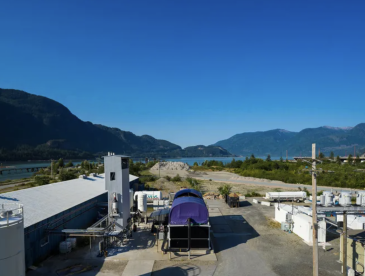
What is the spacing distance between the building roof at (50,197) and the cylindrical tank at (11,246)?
6288 millimetres

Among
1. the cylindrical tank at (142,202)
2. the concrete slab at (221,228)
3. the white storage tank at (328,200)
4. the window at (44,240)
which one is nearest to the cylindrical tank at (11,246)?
the window at (44,240)

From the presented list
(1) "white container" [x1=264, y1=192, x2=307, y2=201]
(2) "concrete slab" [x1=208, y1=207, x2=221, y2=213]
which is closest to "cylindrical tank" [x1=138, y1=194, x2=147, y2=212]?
(2) "concrete slab" [x1=208, y1=207, x2=221, y2=213]

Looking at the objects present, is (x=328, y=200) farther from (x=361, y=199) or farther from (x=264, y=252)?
(x=264, y=252)

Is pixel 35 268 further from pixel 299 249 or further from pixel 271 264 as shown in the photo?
pixel 299 249

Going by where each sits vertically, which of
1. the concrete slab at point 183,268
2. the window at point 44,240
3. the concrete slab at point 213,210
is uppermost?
the window at point 44,240

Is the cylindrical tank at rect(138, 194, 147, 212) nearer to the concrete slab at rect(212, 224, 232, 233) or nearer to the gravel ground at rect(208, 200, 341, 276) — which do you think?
the concrete slab at rect(212, 224, 232, 233)

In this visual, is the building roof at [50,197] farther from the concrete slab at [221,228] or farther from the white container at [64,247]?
the concrete slab at [221,228]

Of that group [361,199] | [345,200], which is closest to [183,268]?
[345,200]

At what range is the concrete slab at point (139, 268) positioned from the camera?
55.0ft

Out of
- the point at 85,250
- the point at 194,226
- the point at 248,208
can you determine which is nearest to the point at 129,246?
the point at 85,250

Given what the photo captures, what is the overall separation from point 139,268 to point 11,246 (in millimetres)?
8816

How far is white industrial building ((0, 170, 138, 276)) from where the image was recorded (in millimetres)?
11242

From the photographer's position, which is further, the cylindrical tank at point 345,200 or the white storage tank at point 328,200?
the cylindrical tank at point 345,200

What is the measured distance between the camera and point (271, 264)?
59.9ft
